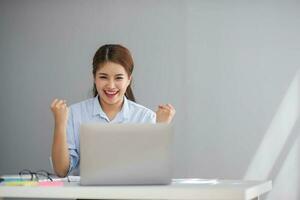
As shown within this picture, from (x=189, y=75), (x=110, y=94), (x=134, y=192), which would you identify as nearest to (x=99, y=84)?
(x=110, y=94)

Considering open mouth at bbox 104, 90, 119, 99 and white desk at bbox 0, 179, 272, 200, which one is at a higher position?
open mouth at bbox 104, 90, 119, 99

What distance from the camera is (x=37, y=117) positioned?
517 centimetres

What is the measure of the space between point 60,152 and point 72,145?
0.72 ft

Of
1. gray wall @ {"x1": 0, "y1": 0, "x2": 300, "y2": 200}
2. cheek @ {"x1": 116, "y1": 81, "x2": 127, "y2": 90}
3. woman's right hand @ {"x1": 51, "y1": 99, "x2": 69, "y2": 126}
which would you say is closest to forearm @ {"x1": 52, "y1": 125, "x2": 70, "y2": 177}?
woman's right hand @ {"x1": 51, "y1": 99, "x2": 69, "y2": 126}

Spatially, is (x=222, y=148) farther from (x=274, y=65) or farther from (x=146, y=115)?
(x=146, y=115)

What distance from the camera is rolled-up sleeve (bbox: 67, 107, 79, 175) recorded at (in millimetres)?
2768

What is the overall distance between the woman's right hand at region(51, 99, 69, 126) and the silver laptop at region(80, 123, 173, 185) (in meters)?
0.46

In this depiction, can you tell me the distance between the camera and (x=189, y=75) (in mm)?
5035

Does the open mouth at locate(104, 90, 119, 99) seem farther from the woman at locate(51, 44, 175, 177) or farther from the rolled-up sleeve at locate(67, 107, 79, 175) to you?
the rolled-up sleeve at locate(67, 107, 79, 175)

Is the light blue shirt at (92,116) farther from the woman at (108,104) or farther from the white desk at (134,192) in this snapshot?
the white desk at (134,192)

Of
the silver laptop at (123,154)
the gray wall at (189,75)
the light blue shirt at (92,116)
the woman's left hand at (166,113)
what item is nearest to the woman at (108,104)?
the light blue shirt at (92,116)

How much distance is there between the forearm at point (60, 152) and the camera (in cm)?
254

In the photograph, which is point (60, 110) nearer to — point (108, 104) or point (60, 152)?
point (60, 152)

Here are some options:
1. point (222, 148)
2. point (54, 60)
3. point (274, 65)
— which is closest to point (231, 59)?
point (274, 65)
